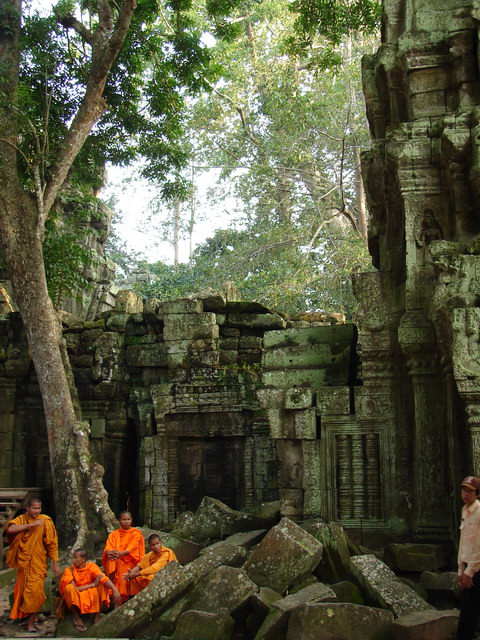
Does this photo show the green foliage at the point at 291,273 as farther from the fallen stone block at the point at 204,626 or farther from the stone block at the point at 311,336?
the fallen stone block at the point at 204,626

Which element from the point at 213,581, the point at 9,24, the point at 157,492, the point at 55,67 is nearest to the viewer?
the point at 213,581

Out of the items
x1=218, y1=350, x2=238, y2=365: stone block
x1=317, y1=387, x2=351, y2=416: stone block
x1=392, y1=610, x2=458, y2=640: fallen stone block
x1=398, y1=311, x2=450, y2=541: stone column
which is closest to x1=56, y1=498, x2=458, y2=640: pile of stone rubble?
x1=392, y1=610, x2=458, y2=640: fallen stone block

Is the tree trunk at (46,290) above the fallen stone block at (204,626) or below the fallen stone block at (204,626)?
above

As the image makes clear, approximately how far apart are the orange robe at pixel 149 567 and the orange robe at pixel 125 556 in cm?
14

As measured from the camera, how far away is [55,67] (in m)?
12.9

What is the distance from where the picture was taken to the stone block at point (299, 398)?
7.04 metres

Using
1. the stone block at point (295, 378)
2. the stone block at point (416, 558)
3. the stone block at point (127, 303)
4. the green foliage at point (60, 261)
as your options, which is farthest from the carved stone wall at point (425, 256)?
the green foliage at point (60, 261)

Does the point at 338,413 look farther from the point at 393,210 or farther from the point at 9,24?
the point at 9,24

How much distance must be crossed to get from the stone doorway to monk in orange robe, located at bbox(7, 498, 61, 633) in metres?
4.19

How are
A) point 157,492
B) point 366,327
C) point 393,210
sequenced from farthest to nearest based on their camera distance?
point 157,492, point 393,210, point 366,327

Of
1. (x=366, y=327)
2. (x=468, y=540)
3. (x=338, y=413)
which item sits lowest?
(x=468, y=540)

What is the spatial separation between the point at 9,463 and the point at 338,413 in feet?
23.0

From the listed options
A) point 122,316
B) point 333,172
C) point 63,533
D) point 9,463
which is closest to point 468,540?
point 63,533

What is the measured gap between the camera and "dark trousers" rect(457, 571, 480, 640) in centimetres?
421
